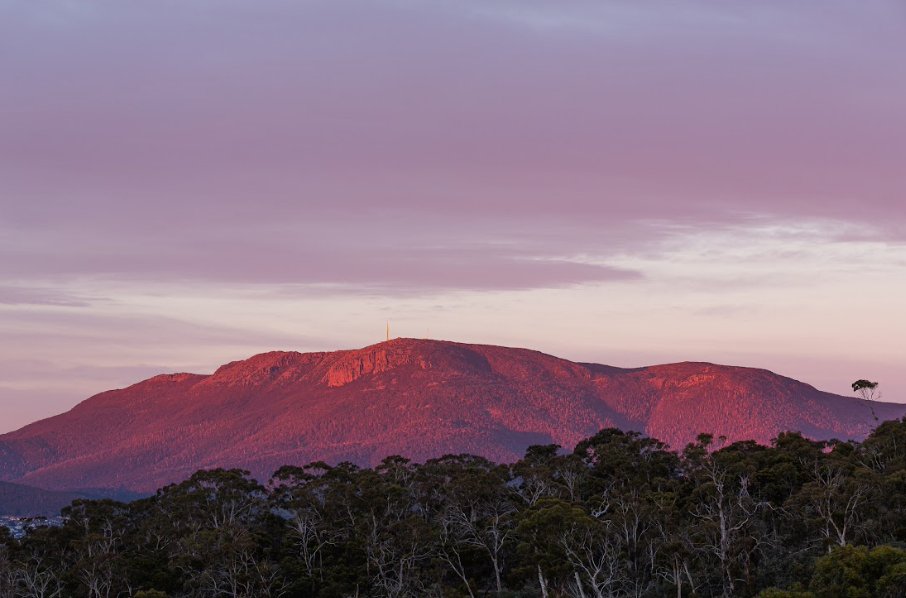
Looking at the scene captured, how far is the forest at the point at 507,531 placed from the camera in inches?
3339

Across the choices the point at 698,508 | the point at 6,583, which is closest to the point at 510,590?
the point at 698,508

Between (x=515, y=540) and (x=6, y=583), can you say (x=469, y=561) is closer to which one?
(x=515, y=540)

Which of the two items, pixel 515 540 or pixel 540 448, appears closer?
pixel 515 540

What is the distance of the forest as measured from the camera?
278 feet

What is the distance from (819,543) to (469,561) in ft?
85.6

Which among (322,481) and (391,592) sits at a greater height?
(322,481)

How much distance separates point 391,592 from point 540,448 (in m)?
46.8

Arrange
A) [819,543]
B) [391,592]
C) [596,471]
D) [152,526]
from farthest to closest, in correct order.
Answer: [596,471]
[152,526]
[391,592]
[819,543]

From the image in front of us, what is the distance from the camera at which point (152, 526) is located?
351 ft

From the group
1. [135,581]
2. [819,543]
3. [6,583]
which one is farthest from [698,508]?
[6,583]

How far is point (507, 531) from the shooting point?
93438 millimetres

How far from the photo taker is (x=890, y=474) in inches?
3620

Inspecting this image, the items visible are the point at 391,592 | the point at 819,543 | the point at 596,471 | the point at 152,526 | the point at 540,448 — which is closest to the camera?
the point at 819,543

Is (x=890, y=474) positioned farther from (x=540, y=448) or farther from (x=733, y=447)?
(x=540, y=448)
